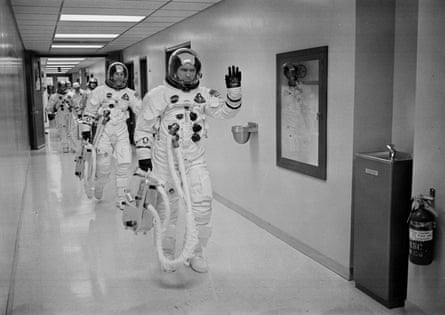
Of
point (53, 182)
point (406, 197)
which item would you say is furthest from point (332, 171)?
point (53, 182)

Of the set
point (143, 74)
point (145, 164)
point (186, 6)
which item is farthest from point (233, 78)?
point (143, 74)

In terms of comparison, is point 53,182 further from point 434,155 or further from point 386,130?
point 434,155

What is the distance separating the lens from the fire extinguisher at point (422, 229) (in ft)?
8.70

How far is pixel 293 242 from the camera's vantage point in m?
4.09

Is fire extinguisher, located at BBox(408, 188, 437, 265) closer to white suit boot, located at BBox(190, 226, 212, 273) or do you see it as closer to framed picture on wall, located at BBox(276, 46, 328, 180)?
framed picture on wall, located at BBox(276, 46, 328, 180)

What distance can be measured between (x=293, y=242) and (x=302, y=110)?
108 cm

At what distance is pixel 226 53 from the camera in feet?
17.0

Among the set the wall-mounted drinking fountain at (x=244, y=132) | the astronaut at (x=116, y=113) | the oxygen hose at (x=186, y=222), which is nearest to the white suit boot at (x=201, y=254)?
the oxygen hose at (x=186, y=222)

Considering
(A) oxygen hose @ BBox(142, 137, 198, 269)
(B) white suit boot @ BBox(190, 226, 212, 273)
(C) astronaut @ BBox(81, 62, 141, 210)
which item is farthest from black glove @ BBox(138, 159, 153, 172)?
(C) astronaut @ BBox(81, 62, 141, 210)

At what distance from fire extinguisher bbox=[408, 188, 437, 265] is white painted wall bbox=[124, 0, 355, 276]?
0.68 m

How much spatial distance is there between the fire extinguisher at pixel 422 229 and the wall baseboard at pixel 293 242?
0.74 m

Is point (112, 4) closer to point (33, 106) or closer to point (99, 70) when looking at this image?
point (99, 70)

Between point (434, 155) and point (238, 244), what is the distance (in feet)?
6.42

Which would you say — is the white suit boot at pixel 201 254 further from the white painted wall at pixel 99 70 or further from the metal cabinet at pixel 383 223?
the white painted wall at pixel 99 70
